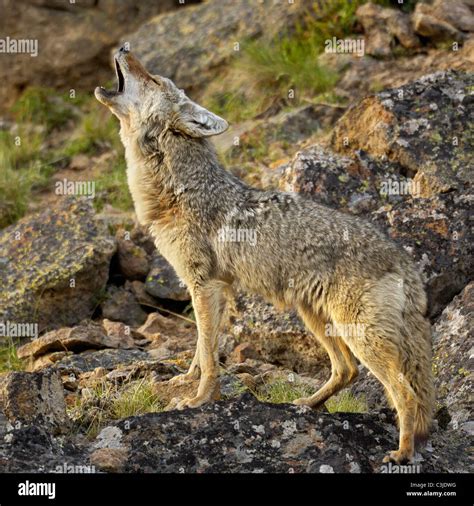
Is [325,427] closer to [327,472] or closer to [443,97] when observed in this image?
[327,472]

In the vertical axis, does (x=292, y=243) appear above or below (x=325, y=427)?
above

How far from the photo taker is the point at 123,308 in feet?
36.4

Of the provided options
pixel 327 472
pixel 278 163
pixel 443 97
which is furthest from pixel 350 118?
pixel 327 472

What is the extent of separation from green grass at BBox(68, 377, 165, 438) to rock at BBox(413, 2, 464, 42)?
7914 millimetres

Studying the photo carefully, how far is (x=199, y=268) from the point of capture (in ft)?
26.5

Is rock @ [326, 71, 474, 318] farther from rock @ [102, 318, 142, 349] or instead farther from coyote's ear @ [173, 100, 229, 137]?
rock @ [102, 318, 142, 349]

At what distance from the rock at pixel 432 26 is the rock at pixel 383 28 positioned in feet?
0.58

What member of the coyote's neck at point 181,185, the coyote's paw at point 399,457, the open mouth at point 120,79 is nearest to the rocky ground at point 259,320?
the coyote's paw at point 399,457

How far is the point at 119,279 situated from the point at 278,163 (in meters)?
2.67

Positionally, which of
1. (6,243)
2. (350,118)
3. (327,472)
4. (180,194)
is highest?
(350,118)

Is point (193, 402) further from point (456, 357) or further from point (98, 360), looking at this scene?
point (456, 357)

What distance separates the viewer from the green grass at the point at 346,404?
322 inches

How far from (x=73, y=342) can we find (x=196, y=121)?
8.94ft

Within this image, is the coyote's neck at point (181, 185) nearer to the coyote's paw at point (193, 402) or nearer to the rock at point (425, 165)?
the coyote's paw at point (193, 402)
